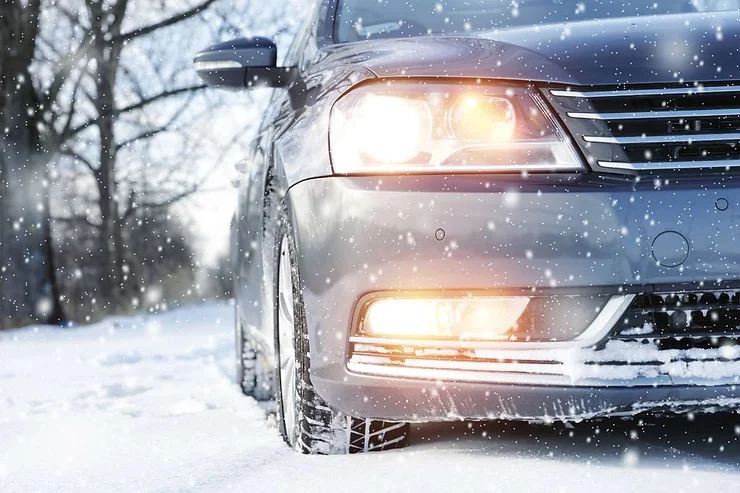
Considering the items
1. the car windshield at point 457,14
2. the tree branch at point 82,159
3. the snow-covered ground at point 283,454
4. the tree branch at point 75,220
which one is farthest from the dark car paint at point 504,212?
the tree branch at point 75,220

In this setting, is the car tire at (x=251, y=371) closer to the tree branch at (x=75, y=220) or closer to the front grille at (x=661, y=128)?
the front grille at (x=661, y=128)

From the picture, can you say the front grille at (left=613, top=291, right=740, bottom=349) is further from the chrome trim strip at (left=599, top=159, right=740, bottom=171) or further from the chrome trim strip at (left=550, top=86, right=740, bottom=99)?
the chrome trim strip at (left=550, top=86, right=740, bottom=99)

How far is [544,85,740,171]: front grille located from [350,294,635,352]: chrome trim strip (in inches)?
13.2

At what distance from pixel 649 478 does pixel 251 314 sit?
83.3 inches

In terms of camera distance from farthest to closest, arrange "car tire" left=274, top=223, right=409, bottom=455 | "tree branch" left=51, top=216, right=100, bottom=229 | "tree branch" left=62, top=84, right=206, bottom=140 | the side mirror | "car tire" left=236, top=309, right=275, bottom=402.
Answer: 1. "tree branch" left=51, top=216, right=100, bottom=229
2. "tree branch" left=62, top=84, right=206, bottom=140
3. "car tire" left=236, top=309, right=275, bottom=402
4. the side mirror
5. "car tire" left=274, top=223, right=409, bottom=455

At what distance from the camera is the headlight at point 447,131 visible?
266cm

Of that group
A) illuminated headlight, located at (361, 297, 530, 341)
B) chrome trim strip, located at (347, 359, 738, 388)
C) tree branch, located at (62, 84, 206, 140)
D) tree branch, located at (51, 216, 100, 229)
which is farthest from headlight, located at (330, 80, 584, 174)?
tree branch, located at (51, 216, 100, 229)

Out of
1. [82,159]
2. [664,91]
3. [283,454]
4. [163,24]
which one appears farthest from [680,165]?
→ [82,159]

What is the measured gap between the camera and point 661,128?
2605 mm

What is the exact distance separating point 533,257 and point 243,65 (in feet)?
5.08

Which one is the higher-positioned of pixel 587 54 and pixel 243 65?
pixel 587 54

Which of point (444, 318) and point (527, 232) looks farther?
point (444, 318)

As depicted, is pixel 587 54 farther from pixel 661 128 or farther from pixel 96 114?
pixel 96 114

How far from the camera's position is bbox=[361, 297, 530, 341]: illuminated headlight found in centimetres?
266
